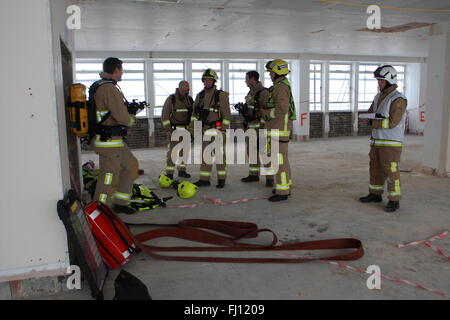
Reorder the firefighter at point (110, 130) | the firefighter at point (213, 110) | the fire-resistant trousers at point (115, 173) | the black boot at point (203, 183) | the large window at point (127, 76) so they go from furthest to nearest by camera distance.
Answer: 1. the large window at point (127, 76)
2. the black boot at point (203, 183)
3. the firefighter at point (213, 110)
4. the fire-resistant trousers at point (115, 173)
5. the firefighter at point (110, 130)

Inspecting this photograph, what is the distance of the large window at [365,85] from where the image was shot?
14.4m

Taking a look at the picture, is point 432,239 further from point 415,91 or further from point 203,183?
point 415,91

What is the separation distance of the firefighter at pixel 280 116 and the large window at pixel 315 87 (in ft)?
30.5

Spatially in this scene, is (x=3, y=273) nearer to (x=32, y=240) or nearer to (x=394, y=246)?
(x=32, y=240)

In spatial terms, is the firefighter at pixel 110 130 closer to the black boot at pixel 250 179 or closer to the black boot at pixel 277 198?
the black boot at pixel 277 198

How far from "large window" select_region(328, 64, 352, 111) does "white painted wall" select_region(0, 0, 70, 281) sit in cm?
1286

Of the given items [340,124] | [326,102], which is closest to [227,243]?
[326,102]

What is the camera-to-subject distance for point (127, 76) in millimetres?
11797

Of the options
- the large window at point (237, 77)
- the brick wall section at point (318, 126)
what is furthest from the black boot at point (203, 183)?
the large window at point (237, 77)

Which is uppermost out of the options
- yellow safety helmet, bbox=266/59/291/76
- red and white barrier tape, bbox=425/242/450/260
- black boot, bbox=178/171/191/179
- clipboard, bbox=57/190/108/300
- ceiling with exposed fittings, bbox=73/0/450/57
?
ceiling with exposed fittings, bbox=73/0/450/57

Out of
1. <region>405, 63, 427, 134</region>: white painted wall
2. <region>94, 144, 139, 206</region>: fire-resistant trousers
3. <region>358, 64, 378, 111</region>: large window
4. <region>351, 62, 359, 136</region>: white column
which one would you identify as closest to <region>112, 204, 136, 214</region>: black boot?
<region>94, 144, 139, 206</region>: fire-resistant trousers

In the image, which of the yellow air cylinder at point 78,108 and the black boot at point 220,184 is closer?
the yellow air cylinder at point 78,108

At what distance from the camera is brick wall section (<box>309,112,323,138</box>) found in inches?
531

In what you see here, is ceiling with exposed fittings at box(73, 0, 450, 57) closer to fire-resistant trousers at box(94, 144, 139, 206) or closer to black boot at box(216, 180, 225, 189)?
fire-resistant trousers at box(94, 144, 139, 206)
